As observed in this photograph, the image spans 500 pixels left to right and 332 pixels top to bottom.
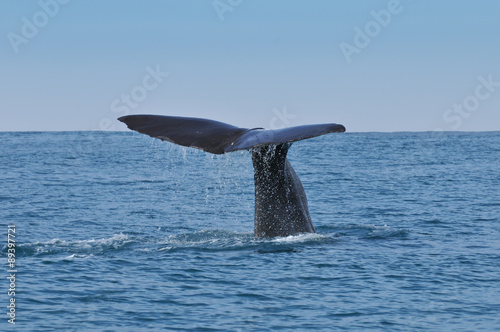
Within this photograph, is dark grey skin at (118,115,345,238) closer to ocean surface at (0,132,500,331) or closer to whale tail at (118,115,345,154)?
whale tail at (118,115,345,154)

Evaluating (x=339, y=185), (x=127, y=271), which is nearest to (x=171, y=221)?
(x=127, y=271)

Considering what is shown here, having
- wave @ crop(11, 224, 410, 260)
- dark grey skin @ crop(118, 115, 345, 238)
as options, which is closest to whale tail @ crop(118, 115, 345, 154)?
dark grey skin @ crop(118, 115, 345, 238)

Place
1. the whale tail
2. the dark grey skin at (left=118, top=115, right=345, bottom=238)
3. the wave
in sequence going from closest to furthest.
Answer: the whale tail → the dark grey skin at (left=118, top=115, right=345, bottom=238) → the wave

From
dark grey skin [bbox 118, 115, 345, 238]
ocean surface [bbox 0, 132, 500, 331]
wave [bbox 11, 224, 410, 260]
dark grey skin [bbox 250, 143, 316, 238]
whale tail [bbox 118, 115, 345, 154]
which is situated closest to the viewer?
ocean surface [bbox 0, 132, 500, 331]

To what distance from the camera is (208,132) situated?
11.0 metres

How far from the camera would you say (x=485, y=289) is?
447 inches

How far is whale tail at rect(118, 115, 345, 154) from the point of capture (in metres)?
10.0

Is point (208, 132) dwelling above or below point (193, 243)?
above

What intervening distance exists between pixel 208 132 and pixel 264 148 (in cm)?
160

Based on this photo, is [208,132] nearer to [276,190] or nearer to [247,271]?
[276,190]

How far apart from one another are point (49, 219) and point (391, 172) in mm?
24973

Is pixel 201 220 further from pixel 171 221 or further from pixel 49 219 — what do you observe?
pixel 49 219

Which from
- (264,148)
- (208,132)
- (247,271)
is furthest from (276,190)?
(208,132)

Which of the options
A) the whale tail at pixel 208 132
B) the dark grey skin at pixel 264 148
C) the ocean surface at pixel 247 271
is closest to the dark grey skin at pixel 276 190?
the dark grey skin at pixel 264 148
